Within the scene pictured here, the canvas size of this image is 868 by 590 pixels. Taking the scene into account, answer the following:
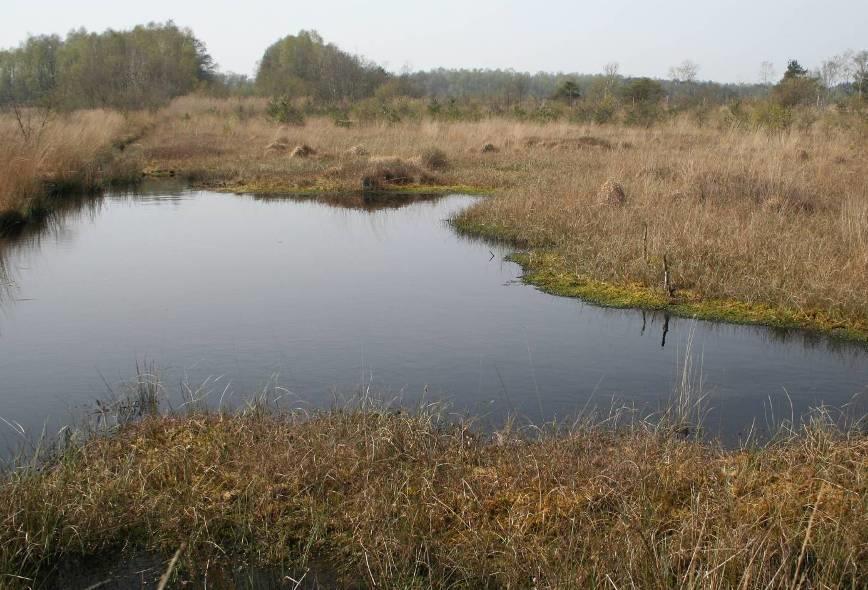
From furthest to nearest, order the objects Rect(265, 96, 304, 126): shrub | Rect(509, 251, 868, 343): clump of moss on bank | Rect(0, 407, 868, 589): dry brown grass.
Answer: Rect(265, 96, 304, 126): shrub, Rect(509, 251, 868, 343): clump of moss on bank, Rect(0, 407, 868, 589): dry brown grass

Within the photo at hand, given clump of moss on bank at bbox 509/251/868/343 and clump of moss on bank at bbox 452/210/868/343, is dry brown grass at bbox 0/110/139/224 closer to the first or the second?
clump of moss on bank at bbox 452/210/868/343

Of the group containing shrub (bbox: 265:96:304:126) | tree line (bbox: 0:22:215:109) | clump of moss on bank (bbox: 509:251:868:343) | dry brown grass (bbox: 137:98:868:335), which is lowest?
clump of moss on bank (bbox: 509:251:868:343)

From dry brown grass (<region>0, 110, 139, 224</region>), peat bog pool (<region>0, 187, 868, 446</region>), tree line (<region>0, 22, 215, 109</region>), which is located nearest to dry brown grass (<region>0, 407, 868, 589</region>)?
peat bog pool (<region>0, 187, 868, 446</region>)

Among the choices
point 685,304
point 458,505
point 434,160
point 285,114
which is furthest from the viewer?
point 285,114

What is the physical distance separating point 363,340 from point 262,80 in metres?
45.0

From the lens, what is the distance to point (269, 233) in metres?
12.0

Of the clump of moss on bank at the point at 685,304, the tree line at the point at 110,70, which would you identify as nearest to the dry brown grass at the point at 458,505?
the clump of moss on bank at the point at 685,304

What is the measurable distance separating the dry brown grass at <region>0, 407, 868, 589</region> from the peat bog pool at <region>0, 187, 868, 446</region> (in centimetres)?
79

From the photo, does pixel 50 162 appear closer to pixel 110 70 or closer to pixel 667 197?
pixel 667 197

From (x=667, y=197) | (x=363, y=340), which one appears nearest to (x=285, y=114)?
(x=667, y=197)

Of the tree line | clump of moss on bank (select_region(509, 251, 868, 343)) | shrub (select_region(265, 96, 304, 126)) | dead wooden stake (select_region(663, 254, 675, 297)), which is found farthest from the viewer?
the tree line

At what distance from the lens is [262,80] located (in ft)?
160

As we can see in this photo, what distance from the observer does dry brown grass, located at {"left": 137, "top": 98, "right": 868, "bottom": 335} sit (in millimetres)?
7844

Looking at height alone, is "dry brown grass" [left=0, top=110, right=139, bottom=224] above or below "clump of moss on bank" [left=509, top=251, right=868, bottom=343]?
above
